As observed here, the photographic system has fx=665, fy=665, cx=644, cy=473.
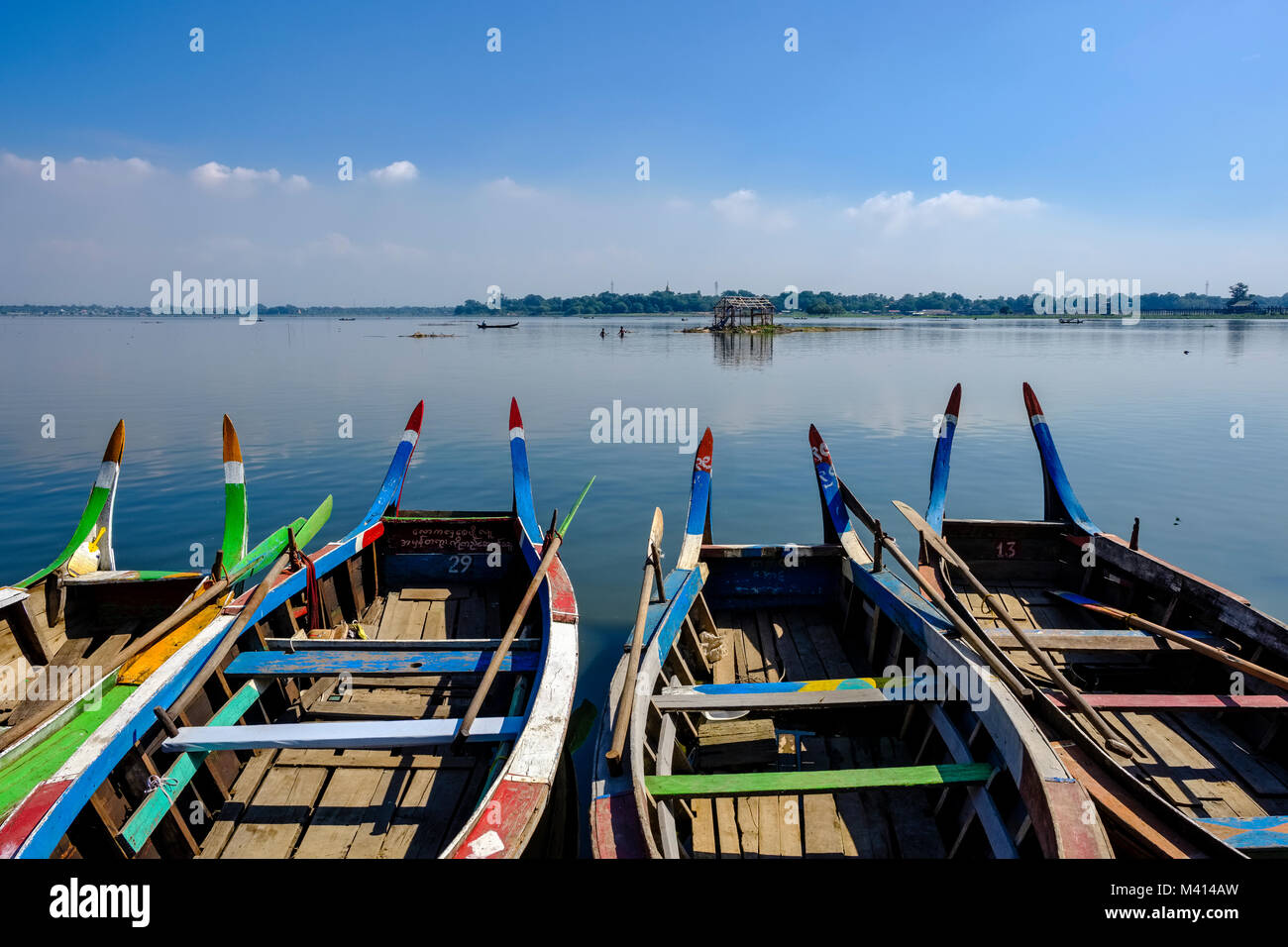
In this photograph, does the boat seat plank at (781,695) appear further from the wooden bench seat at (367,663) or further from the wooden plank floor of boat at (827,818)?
the wooden bench seat at (367,663)

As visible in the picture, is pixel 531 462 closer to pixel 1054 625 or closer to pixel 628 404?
pixel 628 404

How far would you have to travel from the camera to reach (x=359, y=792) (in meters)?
4.59

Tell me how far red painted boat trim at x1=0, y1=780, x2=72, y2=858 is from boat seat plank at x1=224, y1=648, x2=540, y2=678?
5.75 ft

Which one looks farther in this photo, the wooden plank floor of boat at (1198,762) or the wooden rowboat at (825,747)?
the wooden plank floor of boat at (1198,762)

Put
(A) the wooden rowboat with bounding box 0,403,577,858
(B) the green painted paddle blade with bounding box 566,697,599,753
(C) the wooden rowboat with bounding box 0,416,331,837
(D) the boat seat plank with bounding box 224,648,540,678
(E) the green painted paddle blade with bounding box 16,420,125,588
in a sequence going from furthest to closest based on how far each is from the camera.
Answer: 1. (E) the green painted paddle blade with bounding box 16,420,125,588
2. (B) the green painted paddle blade with bounding box 566,697,599,753
3. (D) the boat seat plank with bounding box 224,648,540,678
4. (C) the wooden rowboat with bounding box 0,416,331,837
5. (A) the wooden rowboat with bounding box 0,403,577,858

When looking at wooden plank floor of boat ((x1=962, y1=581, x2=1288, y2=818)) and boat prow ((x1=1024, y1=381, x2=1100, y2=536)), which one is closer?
wooden plank floor of boat ((x1=962, y1=581, x2=1288, y2=818))

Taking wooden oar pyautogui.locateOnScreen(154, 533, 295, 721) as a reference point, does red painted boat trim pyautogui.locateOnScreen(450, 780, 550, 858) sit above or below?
below

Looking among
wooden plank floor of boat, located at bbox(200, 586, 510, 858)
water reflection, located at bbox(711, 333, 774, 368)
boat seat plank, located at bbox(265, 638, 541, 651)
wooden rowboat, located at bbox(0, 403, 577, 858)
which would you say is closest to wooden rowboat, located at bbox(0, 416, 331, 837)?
wooden rowboat, located at bbox(0, 403, 577, 858)

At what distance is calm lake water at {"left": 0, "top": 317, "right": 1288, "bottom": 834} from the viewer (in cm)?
1248

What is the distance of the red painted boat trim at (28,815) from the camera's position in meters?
3.00

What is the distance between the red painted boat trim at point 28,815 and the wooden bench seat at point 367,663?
1751mm

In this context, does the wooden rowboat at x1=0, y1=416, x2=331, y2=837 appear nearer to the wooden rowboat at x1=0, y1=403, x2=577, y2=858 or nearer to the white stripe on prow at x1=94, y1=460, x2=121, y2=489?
the white stripe on prow at x1=94, y1=460, x2=121, y2=489

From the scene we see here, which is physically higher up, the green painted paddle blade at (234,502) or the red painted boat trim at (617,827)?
the green painted paddle blade at (234,502)

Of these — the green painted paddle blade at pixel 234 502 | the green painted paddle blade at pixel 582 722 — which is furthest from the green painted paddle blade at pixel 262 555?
the green painted paddle blade at pixel 582 722
